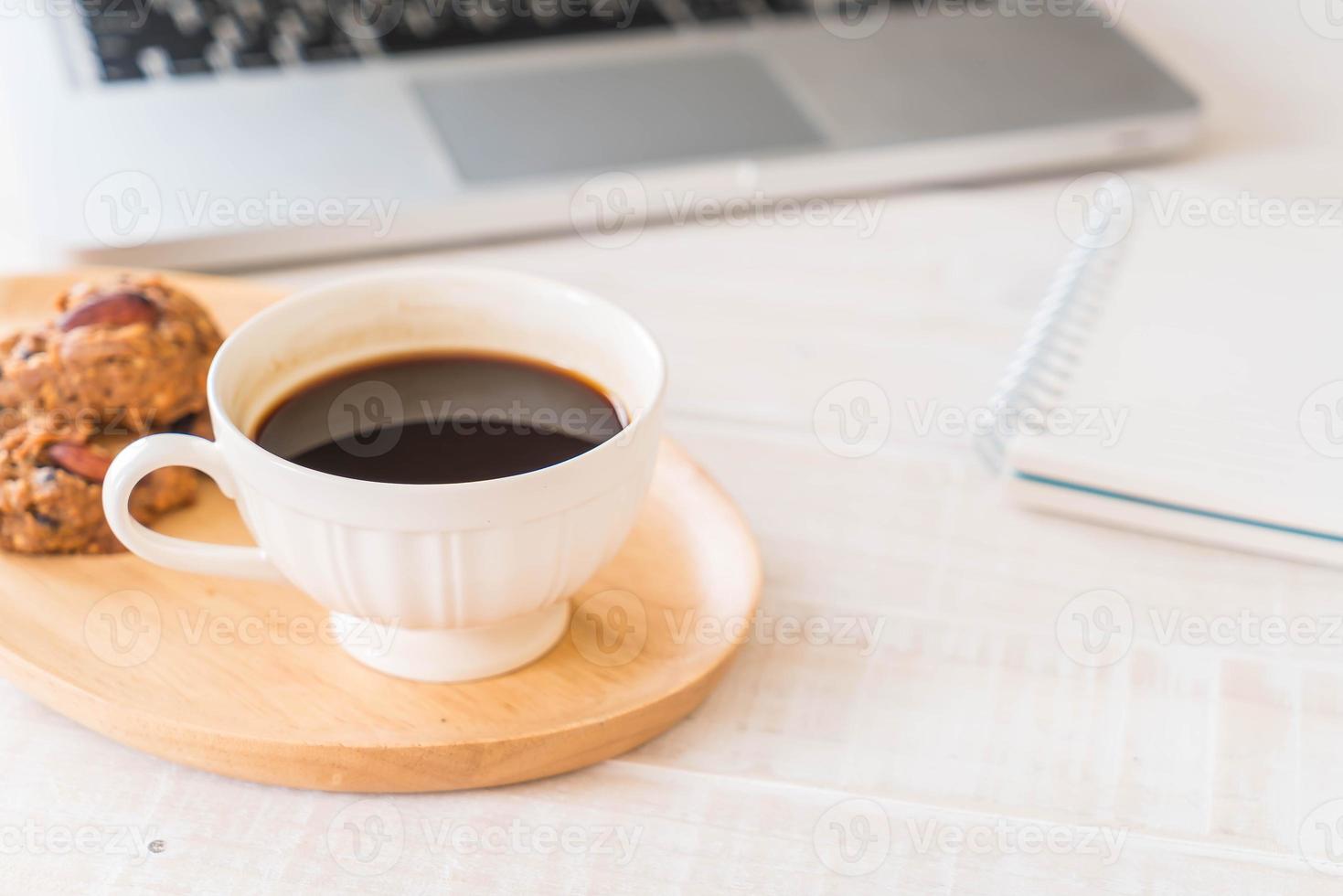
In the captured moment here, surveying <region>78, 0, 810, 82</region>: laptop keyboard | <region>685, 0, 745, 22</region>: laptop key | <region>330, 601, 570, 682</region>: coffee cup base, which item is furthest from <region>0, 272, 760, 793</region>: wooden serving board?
<region>685, 0, 745, 22</region>: laptop key

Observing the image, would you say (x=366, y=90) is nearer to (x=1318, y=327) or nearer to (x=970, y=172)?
(x=970, y=172)

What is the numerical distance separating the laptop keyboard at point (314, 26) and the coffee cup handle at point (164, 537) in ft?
1.75

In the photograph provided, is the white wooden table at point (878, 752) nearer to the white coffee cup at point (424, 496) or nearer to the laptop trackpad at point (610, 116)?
the white coffee cup at point (424, 496)

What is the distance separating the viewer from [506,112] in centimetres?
93

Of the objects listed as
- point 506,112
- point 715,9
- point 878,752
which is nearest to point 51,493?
point 878,752

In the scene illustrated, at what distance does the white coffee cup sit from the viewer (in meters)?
0.46

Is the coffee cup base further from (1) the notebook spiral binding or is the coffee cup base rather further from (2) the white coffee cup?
(1) the notebook spiral binding

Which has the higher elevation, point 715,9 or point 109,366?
point 109,366

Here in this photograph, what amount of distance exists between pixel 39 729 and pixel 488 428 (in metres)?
0.21

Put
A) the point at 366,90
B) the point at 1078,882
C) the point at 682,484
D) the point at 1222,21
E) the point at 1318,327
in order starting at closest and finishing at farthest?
the point at 1078,882, the point at 682,484, the point at 1318,327, the point at 366,90, the point at 1222,21

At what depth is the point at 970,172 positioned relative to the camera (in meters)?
0.96

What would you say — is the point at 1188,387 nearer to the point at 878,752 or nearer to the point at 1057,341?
the point at 1057,341

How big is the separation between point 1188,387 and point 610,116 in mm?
440

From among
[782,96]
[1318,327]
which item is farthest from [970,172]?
[1318,327]
